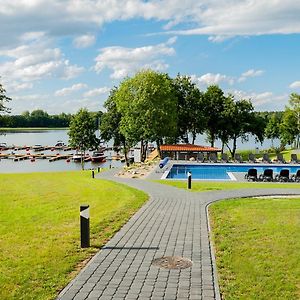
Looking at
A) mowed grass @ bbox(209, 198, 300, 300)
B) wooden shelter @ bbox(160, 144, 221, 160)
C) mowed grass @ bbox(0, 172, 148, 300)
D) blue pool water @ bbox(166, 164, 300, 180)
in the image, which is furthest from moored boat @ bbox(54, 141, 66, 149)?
mowed grass @ bbox(209, 198, 300, 300)

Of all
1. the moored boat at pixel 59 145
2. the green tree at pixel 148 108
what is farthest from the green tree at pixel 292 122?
the moored boat at pixel 59 145

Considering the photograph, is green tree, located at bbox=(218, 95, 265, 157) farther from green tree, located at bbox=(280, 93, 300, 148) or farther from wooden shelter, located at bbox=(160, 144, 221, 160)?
wooden shelter, located at bbox=(160, 144, 221, 160)

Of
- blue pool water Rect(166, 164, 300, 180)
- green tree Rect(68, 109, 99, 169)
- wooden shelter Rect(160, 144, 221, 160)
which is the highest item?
green tree Rect(68, 109, 99, 169)

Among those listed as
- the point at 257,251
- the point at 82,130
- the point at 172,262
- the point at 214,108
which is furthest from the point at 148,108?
the point at 172,262

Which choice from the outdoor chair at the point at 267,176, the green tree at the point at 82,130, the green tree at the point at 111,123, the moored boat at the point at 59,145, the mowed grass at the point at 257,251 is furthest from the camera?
the moored boat at the point at 59,145

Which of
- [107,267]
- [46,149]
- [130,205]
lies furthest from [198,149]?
[46,149]

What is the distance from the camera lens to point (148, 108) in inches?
1703

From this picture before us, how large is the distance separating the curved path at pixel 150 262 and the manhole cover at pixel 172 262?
0.11 metres

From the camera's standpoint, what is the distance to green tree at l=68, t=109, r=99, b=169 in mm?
57562

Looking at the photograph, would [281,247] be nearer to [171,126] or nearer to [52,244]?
[52,244]

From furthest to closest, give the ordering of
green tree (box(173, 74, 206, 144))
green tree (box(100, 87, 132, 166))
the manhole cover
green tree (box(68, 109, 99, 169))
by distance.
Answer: green tree (box(68, 109, 99, 169)) → green tree (box(100, 87, 132, 166)) → green tree (box(173, 74, 206, 144)) → the manhole cover

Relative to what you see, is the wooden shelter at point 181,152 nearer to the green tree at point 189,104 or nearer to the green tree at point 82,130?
the green tree at point 189,104

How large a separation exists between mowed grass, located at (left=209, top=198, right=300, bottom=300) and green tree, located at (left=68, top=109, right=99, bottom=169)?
45.6 metres

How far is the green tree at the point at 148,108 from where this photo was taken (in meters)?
43.1
